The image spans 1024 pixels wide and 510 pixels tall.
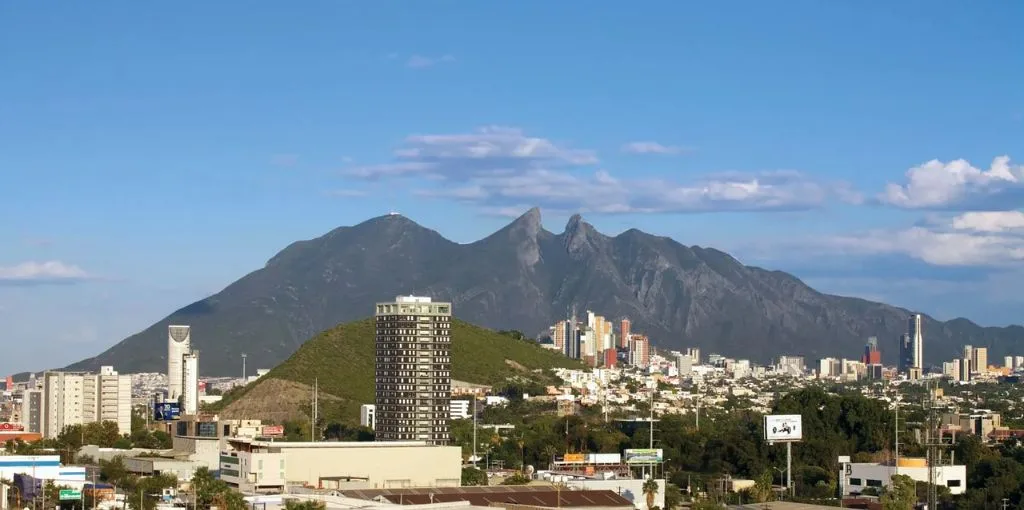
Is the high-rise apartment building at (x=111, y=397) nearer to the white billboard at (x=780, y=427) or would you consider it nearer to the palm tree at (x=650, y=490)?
the white billboard at (x=780, y=427)

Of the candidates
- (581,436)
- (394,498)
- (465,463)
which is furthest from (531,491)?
(581,436)

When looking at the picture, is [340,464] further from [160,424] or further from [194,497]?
[160,424]

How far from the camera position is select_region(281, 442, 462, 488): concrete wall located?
362ft

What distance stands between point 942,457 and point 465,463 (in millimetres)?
36824

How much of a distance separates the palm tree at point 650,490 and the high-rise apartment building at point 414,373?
30800mm

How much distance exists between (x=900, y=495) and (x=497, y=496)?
84.2 feet

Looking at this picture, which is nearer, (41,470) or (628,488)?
(41,470)

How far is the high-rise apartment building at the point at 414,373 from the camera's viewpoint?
472 feet

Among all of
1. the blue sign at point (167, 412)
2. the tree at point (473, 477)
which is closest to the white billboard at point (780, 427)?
the tree at point (473, 477)

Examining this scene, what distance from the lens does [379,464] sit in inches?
4469

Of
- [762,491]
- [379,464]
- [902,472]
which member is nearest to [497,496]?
[379,464]

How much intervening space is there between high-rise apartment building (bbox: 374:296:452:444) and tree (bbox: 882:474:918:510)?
4193 centimetres

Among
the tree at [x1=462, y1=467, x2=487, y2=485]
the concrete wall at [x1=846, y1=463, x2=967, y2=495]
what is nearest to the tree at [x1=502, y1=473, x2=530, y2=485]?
the tree at [x1=462, y1=467, x2=487, y2=485]

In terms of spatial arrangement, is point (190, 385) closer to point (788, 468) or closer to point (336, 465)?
point (788, 468)
